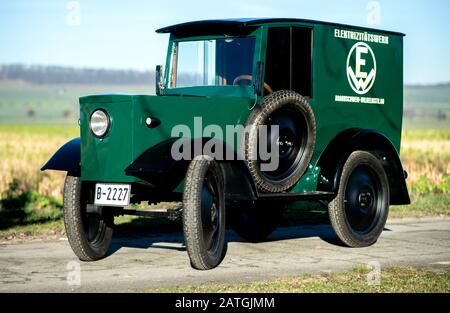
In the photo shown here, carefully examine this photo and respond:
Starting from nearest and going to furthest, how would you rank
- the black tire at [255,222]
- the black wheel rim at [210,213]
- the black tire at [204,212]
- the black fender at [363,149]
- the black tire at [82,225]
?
the black tire at [204,212] → the black wheel rim at [210,213] → the black tire at [82,225] → the black fender at [363,149] → the black tire at [255,222]

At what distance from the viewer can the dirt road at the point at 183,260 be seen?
8680mm

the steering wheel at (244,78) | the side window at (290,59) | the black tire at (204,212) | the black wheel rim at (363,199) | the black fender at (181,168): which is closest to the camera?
the black tire at (204,212)

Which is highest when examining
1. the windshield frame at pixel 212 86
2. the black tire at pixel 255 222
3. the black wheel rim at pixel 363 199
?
the windshield frame at pixel 212 86

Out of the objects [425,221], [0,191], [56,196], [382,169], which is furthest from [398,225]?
[0,191]

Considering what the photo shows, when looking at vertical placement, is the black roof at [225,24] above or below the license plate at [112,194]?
above

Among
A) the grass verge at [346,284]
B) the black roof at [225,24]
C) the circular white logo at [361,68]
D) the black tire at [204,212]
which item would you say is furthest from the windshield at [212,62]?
the grass verge at [346,284]

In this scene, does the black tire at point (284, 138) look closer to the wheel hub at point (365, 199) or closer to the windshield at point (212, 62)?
the windshield at point (212, 62)

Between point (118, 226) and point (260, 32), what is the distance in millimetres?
4138

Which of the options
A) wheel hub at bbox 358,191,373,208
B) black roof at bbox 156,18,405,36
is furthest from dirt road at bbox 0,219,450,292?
black roof at bbox 156,18,405,36

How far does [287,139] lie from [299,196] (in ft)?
2.19

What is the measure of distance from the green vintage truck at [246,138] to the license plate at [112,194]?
0.5 inches

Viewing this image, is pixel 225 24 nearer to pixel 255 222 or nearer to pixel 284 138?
pixel 284 138

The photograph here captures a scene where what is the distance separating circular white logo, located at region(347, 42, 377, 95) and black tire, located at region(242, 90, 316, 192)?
4.11 ft

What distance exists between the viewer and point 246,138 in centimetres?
990
